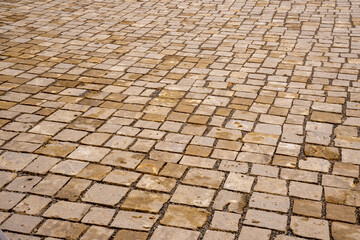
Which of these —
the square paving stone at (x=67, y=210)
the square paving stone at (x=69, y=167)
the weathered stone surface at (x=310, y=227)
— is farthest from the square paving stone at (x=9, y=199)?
the weathered stone surface at (x=310, y=227)

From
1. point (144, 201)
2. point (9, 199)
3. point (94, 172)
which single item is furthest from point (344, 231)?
point (9, 199)

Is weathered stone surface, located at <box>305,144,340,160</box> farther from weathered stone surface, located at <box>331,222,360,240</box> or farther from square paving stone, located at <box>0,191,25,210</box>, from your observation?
square paving stone, located at <box>0,191,25,210</box>

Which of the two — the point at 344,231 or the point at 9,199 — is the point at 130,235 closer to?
the point at 9,199

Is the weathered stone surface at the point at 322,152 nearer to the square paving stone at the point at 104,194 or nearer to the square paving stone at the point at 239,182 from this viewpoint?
the square paving stone at the point at 239,182

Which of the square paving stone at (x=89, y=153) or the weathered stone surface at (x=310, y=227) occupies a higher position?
the square paving stone at (x=89, y=153)

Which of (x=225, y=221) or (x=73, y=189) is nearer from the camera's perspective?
(x=225, y=221)

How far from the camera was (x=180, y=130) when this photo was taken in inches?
192

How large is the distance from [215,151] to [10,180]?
1.91 m

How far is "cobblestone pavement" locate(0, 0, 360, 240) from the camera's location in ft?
11.7

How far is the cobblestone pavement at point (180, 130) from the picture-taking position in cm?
356

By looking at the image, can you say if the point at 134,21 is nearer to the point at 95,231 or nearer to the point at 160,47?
the point at 160,47

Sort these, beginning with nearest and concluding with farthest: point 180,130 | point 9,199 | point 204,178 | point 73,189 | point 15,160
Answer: point 9,199 < point 73,189 < point 204,178 < point 15,160 < point 180,130

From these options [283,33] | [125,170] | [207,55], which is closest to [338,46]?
[283,33]

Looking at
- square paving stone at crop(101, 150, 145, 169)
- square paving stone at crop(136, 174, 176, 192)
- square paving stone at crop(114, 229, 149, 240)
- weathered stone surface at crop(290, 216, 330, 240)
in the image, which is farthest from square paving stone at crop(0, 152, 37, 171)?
weathered stone surface at crop(290, 216, 330, 240)
